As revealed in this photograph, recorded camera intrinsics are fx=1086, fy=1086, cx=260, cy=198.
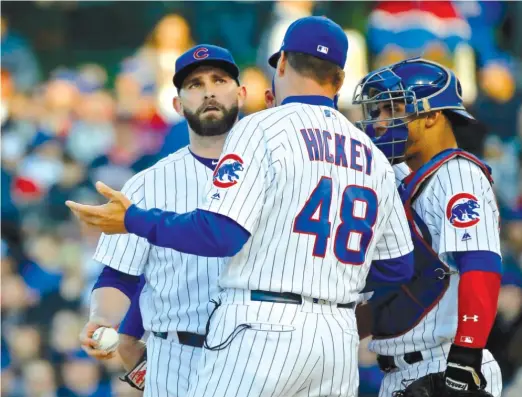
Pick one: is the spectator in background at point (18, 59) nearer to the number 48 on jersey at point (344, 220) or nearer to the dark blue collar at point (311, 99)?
the dark blue collar at point (311, 99)

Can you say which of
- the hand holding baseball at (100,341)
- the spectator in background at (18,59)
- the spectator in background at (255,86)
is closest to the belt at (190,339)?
the hand holding baseball at (100,341)

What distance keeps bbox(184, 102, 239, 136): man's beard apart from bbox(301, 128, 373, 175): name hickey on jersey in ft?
3.09

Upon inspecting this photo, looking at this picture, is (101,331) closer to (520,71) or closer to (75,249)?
(75,249)

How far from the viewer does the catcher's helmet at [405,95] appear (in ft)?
→ 14.3

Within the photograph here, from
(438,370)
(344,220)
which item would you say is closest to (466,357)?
(438,370)

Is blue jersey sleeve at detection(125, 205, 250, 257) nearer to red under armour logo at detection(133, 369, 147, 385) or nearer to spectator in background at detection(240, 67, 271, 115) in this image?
red under armour logo at detection(133, 369, 147, 385)

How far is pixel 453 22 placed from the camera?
10.6m

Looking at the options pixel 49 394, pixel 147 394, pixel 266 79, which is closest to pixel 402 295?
pixel 147 394

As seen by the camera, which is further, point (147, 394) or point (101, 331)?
point (147, 394)

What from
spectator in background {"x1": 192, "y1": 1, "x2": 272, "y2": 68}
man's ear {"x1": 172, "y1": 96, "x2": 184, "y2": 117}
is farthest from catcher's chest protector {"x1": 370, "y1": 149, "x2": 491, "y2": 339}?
spectator in background {"x1": 192, "y1": 1, "x2": 272, "y2": 68}

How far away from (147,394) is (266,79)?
20.0ft

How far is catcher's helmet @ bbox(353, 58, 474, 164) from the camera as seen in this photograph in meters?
4.36

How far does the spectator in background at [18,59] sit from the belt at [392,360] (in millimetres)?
7082

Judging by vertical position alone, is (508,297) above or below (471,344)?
above
